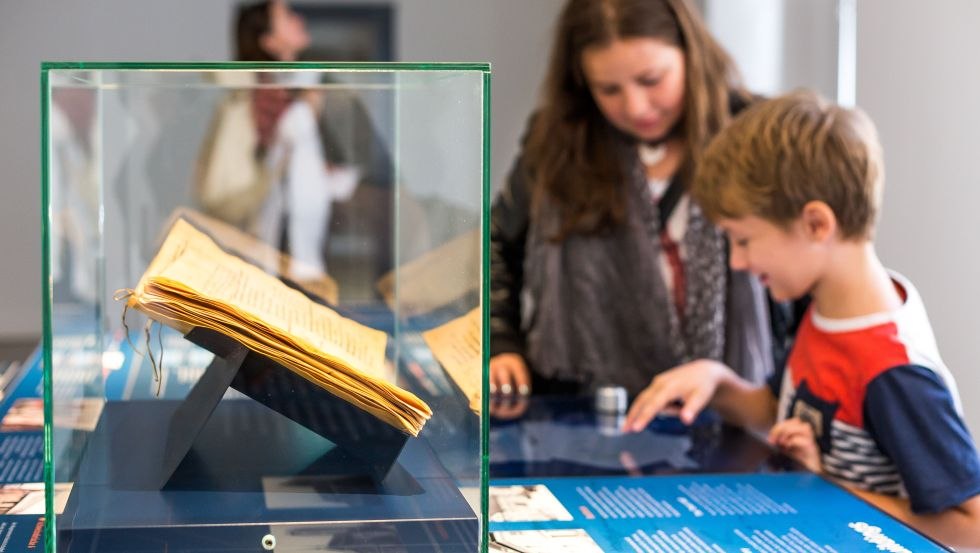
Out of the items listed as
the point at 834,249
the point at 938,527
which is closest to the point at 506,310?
the point at 834,249

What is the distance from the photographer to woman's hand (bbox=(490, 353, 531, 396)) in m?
1.80

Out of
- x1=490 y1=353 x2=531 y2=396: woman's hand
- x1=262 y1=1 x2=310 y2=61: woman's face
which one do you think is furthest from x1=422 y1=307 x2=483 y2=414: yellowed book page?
x1=262 y1=1 x2=310 y2=61: woman's face

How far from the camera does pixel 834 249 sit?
1474mm

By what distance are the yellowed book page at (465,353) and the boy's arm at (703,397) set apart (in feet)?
2.08

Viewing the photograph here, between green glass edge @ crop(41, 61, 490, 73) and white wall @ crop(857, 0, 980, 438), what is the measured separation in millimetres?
1642

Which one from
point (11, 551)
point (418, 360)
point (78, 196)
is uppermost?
point (78, 196)

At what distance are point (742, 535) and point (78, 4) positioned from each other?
5351 millimetres

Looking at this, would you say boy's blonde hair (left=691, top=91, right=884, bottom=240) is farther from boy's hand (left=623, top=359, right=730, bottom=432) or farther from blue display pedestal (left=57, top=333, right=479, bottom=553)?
blue display pedestal (left=57, top=333, right=479, bottom=553)

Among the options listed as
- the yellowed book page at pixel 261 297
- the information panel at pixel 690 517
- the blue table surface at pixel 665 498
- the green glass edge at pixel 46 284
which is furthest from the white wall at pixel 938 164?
the green glass edge at pixel 46 284

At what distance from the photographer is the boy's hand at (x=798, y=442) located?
1315 millimetres

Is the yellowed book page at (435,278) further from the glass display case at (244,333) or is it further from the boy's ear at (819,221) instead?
the boy's ear at (819,221)

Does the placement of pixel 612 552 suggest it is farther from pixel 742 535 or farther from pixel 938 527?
pixel 938 527

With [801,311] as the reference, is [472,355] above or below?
above

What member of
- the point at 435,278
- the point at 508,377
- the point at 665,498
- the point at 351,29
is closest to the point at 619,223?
the point at 508,377
